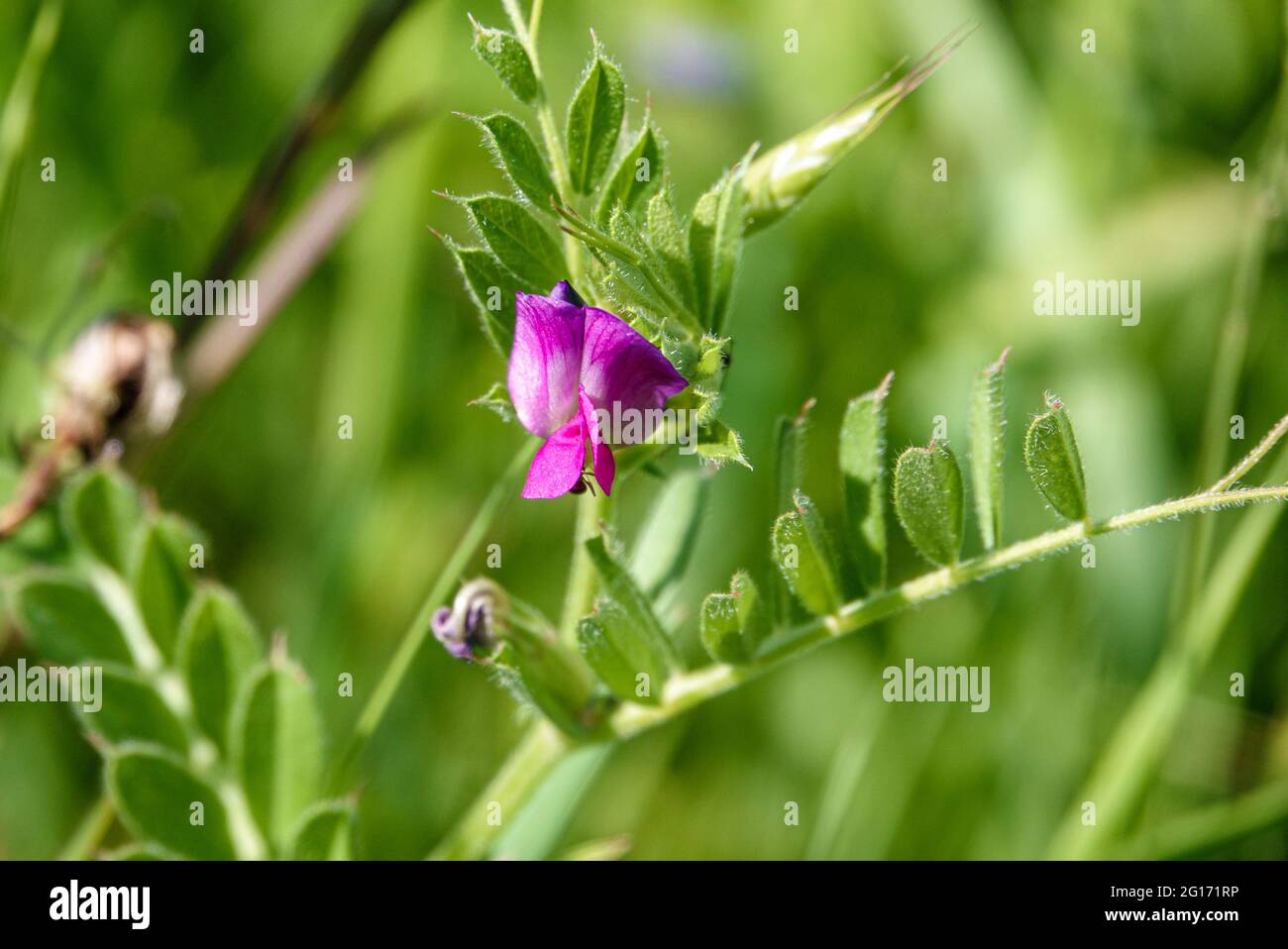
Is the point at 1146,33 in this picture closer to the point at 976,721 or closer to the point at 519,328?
the point at 976,721

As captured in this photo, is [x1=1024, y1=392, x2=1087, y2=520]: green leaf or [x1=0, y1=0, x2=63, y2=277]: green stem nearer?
[x1=1024, y1=392, x2=1087, y2=520]: green leaf

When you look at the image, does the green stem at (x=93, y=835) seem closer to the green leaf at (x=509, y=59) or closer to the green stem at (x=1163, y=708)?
the green leaf at (x=509, y=59)

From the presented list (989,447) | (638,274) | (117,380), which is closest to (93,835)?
(117,380)

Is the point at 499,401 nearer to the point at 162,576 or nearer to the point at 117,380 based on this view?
the point at 162,576

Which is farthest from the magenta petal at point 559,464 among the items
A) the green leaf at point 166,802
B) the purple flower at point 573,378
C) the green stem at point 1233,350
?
the green stem at point 1233,350

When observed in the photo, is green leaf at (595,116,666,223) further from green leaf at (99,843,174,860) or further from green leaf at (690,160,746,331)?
green leaf at (99,843,174,860)

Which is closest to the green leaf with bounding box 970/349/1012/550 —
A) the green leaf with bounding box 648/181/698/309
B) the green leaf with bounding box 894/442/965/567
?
the green leaf with bounding box 894/442/965/567
